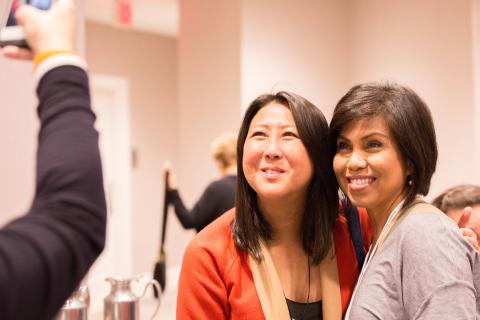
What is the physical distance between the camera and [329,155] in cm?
136

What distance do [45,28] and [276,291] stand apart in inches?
34.1

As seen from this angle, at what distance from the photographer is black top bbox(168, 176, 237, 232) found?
2736 millimetres

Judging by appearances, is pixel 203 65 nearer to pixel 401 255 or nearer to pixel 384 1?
pixel 384 1

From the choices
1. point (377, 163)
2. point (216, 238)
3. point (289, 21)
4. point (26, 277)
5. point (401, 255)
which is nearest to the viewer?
point (26, 277)

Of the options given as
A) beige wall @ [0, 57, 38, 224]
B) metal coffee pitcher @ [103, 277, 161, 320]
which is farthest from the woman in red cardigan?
beige wall @ [0, 57, 38, 224]

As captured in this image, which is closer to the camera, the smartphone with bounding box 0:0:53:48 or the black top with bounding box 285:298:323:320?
the smartphone with bounding box 0:0:53:48

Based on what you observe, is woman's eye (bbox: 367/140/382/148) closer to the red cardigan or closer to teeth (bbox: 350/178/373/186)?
teeth (bbox: 350/178/373/186)

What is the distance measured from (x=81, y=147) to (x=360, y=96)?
31.4 inches

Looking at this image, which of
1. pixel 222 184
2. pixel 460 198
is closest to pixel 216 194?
pixel 222 184

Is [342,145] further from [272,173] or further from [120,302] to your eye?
[120,302]

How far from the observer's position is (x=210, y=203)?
109 inches

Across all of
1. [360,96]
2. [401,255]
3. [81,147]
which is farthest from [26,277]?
[360,96]

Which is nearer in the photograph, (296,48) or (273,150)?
(273,150)

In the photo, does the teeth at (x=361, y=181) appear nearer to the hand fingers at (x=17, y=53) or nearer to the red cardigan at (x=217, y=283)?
the red cardigan at (x=217, y=283)
